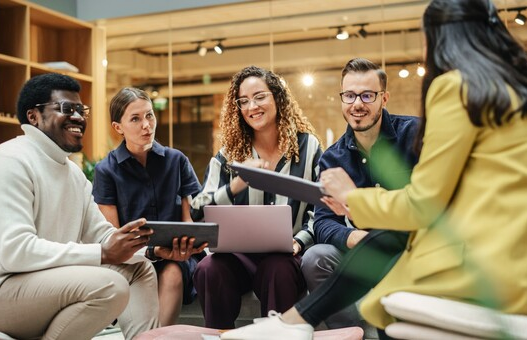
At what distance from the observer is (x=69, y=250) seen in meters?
2.25

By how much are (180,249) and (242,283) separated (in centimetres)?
41

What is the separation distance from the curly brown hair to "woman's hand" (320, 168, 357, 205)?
1.15m

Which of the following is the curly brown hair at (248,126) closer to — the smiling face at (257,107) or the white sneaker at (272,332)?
the smiling face at (257,107)

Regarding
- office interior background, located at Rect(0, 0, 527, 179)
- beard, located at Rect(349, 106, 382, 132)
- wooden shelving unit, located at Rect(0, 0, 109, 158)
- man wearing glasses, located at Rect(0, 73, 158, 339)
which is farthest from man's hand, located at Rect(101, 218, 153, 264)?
office interior background, located at Rect(0, 0, 527, 179)

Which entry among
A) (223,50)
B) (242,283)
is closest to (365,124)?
(242,283)

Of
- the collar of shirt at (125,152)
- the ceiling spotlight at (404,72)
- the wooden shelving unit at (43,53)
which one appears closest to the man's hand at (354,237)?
the collar of shirt at (125,152)

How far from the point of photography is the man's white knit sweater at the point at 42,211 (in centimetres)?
216

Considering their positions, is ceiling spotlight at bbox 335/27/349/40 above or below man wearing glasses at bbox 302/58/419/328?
above

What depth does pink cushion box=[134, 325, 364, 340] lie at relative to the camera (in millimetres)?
2311

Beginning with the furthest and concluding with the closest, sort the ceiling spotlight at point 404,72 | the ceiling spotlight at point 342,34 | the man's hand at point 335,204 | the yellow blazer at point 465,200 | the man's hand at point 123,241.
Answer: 1. the ceiling spotlight at point 342,34
2. the ceiling spotlight at point 404,72
3. the man's hand at point 123,241
4. the man's hand at point 335,204
5. the yellow blazer at point 465,200

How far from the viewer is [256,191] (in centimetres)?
296

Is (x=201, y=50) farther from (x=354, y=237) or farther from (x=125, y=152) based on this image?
(x=354, y=237)

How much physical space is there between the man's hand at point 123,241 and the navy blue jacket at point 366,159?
0.73m

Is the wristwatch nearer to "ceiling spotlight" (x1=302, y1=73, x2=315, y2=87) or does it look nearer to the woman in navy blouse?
the woman in navy blouse
